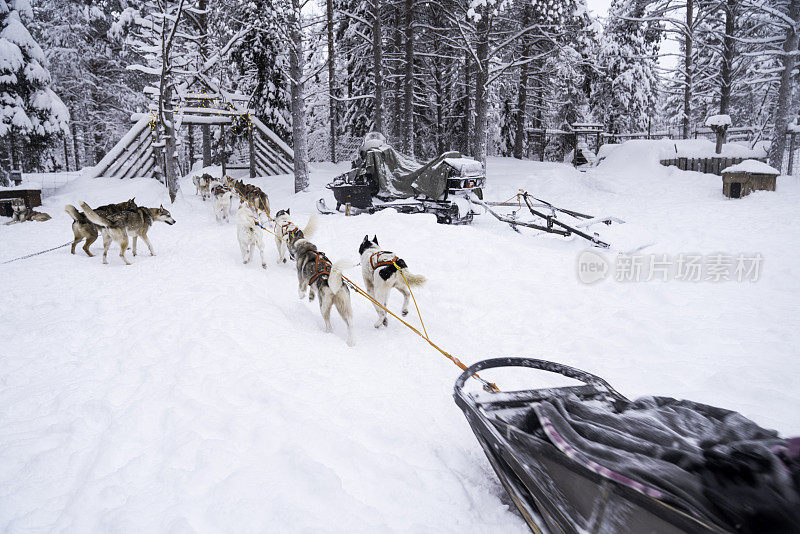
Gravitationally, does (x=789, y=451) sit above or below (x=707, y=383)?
above

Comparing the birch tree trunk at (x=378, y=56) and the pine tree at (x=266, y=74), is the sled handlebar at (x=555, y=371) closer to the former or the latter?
the birch tree trunk at (x=378, y=56)

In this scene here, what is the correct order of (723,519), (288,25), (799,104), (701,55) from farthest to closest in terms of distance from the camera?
(701,55), (799,104), (288,25), (723,519)

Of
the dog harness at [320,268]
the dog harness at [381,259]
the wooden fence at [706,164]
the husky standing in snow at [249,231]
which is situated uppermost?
the wooden fence at [706,164]

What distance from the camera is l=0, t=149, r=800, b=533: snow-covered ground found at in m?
2.36

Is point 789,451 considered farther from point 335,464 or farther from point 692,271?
point 692,271

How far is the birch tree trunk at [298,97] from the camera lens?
48.4 ft

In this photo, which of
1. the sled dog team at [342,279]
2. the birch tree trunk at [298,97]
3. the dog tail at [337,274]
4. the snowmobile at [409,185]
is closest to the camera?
the dog tail at [337,274]

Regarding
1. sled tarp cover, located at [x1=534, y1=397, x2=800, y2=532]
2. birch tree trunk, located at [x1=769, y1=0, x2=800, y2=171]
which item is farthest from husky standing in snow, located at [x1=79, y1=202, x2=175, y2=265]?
birch tree trunk, located at [x1=769, y1=0, x2=800, y2=171]

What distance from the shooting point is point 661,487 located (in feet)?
5.49

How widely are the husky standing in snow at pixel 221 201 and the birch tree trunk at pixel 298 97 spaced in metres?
4.30

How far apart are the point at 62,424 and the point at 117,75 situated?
30455 mm

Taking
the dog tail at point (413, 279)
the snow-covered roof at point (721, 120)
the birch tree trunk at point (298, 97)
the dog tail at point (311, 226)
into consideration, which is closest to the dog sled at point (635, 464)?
the dog tail at point (413, 279)

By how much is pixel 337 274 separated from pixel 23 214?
43.4ft

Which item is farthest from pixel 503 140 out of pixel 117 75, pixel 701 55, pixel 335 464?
pixel 335 464
